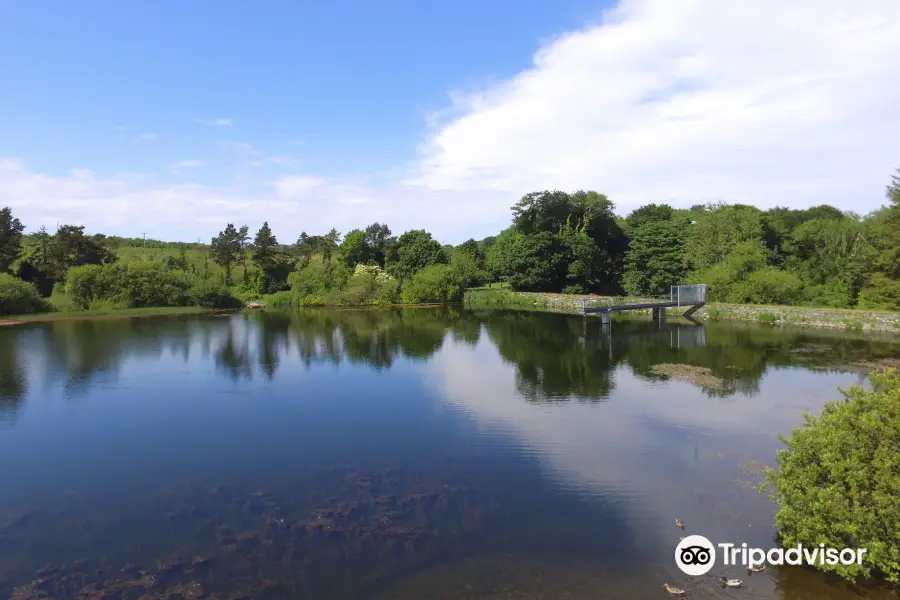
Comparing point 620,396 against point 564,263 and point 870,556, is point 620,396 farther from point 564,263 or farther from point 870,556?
point 564,263

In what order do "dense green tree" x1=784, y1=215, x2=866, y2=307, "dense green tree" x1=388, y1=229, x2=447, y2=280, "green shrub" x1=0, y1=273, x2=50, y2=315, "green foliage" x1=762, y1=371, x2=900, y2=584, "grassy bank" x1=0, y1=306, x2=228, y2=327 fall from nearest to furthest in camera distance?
"green foliage" x1=762, y1=371, x2=900, y2=584 → "dense green tree" x1=784, y1=215, x2=866, y2=307 → "grassy bank" x1=0, y1=306, x2=228, y2=327 → "green shrub" x1=0, y1=273, x2=50, y2=315 → "dense green tree" x1=388, y1=229, x2=447, y2=280

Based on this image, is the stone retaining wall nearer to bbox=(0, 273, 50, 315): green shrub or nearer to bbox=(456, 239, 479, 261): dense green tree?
bbox=(456, 239, 479, 261): dense green tree

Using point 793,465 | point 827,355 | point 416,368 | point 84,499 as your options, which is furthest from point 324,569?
point 827,355

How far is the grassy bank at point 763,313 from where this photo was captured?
31.8 meters

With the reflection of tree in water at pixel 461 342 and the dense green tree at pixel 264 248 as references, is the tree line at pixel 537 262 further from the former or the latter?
the reflection of tree in water at pixel 461 342

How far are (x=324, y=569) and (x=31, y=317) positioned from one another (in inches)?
1800

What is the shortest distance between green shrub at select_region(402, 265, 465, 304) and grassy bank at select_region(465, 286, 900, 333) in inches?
190

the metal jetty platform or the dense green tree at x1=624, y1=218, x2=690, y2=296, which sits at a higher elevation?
the dense green tree at x1=624, y1=218, x2=690, y2=296

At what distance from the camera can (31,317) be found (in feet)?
138

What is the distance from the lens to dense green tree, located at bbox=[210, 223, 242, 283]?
6228cm

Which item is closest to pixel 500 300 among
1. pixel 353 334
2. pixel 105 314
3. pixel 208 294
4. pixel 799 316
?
pixel 353 334

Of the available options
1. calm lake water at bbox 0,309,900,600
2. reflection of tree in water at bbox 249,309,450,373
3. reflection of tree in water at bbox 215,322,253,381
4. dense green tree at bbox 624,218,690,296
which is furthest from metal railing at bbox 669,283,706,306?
reflection of tree in water at bbox 215,322,253,381

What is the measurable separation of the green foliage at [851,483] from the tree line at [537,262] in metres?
32.6

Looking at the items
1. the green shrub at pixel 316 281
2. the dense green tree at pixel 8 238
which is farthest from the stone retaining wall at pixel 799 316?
the dense green tree at pixel 8 238
